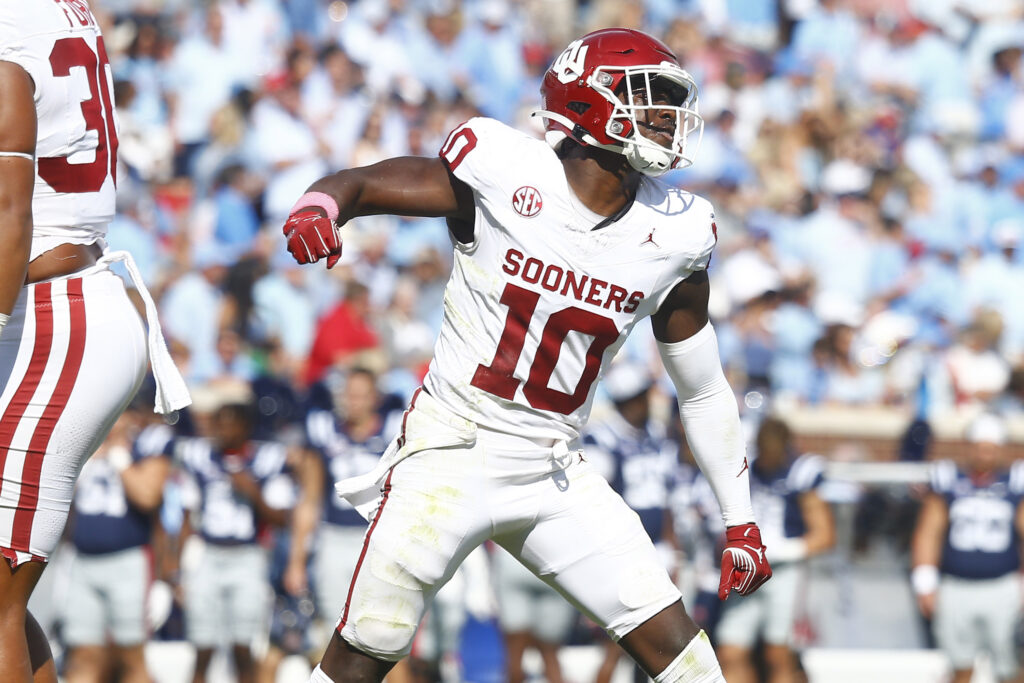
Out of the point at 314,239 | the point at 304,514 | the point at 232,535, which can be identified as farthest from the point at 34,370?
the point at 304,514

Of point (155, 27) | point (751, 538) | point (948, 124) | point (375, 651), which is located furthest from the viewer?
point (948, 124)

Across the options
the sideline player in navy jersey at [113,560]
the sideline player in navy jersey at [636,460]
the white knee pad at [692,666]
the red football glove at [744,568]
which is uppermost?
the red football glove at [744,568]

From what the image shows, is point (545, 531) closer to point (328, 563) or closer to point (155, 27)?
point (328, 563)

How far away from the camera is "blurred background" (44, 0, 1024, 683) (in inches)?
319

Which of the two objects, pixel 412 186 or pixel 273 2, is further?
pixel 273 2

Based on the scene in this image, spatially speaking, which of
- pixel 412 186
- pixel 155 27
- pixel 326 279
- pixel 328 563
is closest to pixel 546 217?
pixel 412 186

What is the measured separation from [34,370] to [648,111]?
69.4 inches

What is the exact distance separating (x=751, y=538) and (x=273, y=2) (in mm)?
9397

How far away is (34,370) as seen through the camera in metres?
3.85

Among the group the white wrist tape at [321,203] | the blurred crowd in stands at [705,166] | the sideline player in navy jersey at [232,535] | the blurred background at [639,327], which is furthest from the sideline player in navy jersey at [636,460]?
the white wrist tape at [321,203]

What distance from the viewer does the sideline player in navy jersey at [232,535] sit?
7.97 metres

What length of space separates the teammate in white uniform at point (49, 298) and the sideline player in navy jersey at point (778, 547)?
4.64 metres

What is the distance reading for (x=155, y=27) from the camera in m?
12.2

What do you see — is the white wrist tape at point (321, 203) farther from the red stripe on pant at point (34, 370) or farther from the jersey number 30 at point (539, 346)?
the red stripe on pant at point (34, 370)
